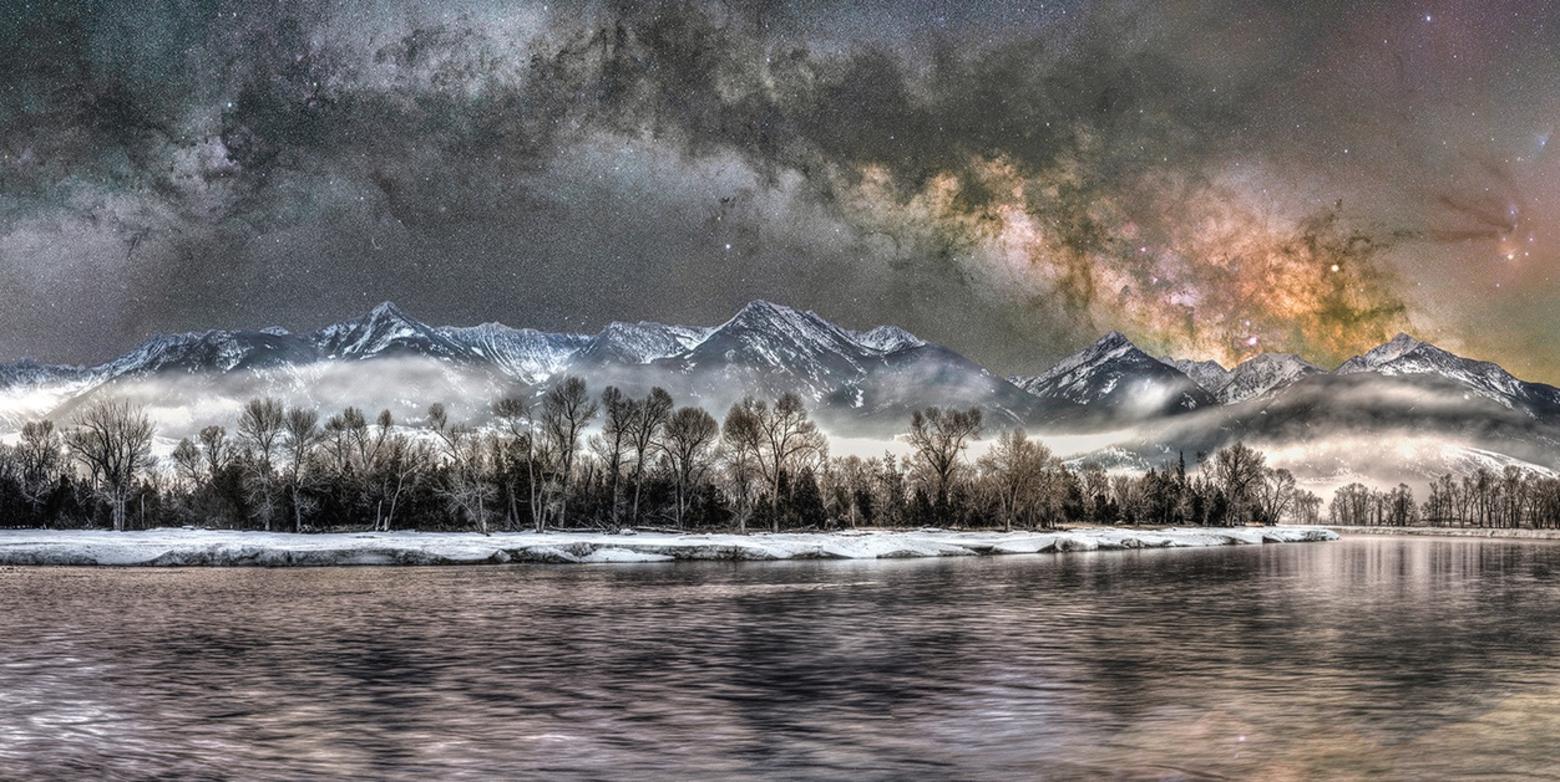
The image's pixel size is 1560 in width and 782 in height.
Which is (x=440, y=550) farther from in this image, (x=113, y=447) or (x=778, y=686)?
(x=113, y=447)

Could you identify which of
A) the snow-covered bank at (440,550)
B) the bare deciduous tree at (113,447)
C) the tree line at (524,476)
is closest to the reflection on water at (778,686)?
the snow-covered bank at (440,550)

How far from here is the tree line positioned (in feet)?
408

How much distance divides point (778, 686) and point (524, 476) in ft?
369

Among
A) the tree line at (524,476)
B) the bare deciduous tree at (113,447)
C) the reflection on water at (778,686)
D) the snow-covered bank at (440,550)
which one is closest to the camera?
the reflection on water at (778,686)

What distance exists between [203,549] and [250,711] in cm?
6311

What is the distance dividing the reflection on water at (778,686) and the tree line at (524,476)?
257ft

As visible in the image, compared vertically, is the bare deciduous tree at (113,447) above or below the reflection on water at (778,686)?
above

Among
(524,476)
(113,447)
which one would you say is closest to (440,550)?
(524,476)

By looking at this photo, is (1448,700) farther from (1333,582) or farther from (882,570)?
(882,570)

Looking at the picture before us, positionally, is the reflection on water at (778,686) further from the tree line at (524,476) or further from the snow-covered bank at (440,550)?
the tree line at (524,476)

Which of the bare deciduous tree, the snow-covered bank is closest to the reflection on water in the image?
the snow-covered bank

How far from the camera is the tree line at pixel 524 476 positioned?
4897 inches

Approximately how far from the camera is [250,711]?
731 inches

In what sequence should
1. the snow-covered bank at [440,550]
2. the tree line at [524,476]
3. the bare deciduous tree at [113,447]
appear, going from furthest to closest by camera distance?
the bare deciduous tree at [113,447], the tree line at [524,476], the snow-covered bank at [440,550]
